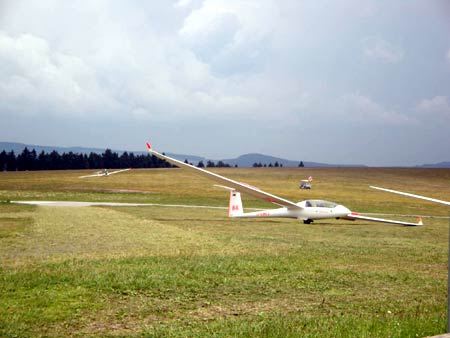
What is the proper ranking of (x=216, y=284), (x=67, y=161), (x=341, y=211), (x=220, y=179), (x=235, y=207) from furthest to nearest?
1. (x=67, y=161)
2. (x=235, y=207)
3. (x=341, y=211)
4. (x=220, y=179)
5. (x=216, y=284)

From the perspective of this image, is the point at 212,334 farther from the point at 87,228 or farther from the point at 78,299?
the point at 87,228

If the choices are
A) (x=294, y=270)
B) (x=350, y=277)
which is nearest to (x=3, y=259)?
(x=294, y=270)

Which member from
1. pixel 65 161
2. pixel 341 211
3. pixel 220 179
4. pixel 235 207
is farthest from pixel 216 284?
pixel 65 161

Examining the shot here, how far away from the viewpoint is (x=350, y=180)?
225 ft

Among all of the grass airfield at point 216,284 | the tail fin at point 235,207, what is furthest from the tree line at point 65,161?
the grass airfield at point 216,284

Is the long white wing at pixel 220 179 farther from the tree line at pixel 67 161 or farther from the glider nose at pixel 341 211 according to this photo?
the tree line at pixel 67 161

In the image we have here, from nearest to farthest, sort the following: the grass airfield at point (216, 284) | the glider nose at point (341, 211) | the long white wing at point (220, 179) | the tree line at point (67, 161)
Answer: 1. the grass airfield at point (216, 284)
2. the long white wing at point (220, 179)
3. the glider nose at point (341, 211)
4. the tree line at point (67, 161)

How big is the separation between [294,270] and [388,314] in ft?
10.7

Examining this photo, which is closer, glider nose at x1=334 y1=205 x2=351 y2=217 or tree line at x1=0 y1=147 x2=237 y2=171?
glider nose at x1=334 y1=205 x2=351 y2=217

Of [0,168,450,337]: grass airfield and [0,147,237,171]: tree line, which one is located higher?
[0,147,237,171]: tree line

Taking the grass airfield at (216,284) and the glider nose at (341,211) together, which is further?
the glider nose at (341,211)

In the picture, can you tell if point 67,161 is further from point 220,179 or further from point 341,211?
point 341,211

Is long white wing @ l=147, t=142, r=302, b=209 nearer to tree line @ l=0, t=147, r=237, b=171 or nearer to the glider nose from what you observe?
the glider nose

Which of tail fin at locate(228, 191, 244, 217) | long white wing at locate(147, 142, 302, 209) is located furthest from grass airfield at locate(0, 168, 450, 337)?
tail fin at locate(228, 191, 244, 217)
